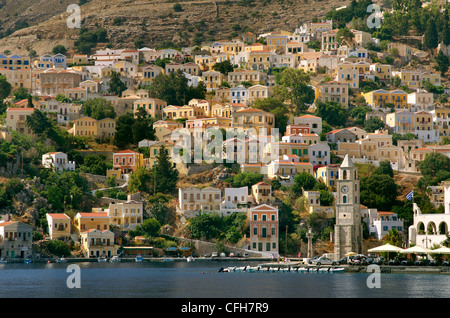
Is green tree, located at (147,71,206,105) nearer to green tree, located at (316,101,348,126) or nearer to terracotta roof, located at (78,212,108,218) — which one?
green tree, located at (316,101,348,126)

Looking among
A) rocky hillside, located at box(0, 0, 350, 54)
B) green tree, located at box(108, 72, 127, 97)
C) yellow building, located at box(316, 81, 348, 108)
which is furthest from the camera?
rocky hillside, located at box(0, 0, 350, 54)

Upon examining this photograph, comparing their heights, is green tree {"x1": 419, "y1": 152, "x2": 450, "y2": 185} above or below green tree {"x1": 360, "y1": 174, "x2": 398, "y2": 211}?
above

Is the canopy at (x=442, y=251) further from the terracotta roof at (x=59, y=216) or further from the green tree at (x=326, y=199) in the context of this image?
the terracotta roof at (x=59, y=216)

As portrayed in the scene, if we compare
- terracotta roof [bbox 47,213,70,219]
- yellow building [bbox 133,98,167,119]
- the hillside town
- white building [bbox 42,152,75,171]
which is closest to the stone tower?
the hillside town

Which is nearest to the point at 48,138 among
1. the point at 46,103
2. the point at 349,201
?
the point at 46,103

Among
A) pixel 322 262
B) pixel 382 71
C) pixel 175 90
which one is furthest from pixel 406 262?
pixel 382 71

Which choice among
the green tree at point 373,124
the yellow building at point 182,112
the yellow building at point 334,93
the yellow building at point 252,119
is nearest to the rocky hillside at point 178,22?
the yellow building at point 334,93

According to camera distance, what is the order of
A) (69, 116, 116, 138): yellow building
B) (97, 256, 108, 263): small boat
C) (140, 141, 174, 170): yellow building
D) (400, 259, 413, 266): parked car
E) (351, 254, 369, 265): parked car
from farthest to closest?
(69, 116, 116, 138): yellow building
(140, 141, 174, 170): yellow building
(97, 256, 108, 263): small boat
(351, 254, 369, 265): parked car
(400, 259, 413, 266): parked car
